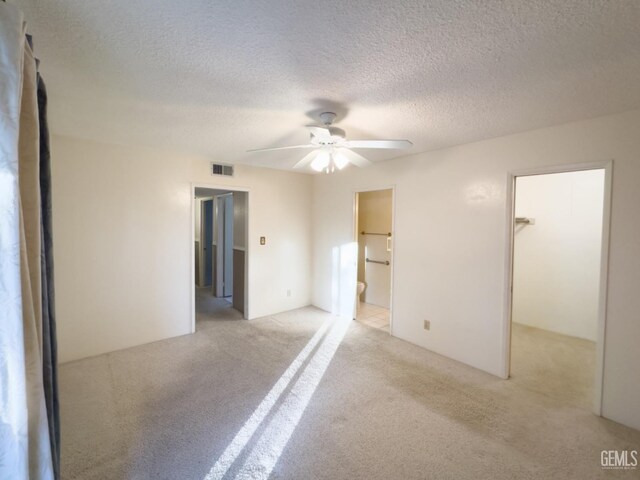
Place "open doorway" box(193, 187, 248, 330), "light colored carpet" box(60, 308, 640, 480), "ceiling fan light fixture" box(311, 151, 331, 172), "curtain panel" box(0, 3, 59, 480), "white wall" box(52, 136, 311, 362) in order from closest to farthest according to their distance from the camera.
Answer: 1. "curtain panel" box(0, 3, 59, 480)
2. "light colored carpet" box(60, 308, 640, 480)
3. "ceiling fan light fixture" box(311, 151, 331, 172)
4. "white wall" box(52, 136, 311, 362)
5. "open doorway" box(193, 187, 248, 330)

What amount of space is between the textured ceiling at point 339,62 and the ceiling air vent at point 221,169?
1357 millimetres

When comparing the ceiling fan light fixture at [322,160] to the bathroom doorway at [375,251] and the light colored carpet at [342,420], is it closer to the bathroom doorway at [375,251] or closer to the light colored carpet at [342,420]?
the light colored carpet at [342,420]

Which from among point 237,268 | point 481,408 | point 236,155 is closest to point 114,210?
point 236,155

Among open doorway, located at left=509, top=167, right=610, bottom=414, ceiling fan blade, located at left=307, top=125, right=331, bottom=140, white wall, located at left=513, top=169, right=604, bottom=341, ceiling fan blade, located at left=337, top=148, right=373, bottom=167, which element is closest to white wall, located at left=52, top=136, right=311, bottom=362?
ceiling fan blade, located at left=337, top=148, right=373, bottom=167

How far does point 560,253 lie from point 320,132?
3.88m

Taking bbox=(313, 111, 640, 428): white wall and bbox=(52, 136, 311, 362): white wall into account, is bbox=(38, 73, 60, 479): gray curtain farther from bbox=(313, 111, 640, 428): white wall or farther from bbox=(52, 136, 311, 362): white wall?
bbox=(313, 111, 640, 428): white wall

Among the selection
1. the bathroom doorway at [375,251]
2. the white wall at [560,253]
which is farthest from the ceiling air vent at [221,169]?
the white wall at [560,253]

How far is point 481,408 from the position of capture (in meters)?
2.39

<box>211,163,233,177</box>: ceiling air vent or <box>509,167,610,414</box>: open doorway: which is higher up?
<box>211,163,233,177</box>: ceiling air vent

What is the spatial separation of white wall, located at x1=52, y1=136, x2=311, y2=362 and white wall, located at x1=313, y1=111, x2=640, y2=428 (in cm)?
226

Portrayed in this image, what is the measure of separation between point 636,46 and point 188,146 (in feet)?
11.9

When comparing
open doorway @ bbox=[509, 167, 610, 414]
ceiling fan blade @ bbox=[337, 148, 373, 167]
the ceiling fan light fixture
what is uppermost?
ceiling fan blade @ bbox=[337, 148, 373, 167]

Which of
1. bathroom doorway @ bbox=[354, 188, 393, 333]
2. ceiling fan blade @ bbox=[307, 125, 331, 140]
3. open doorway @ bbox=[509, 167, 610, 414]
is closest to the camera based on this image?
ceiling fan blade @ bbox=[307, 125, 331, 140]

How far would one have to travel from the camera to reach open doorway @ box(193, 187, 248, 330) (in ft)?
15.3
